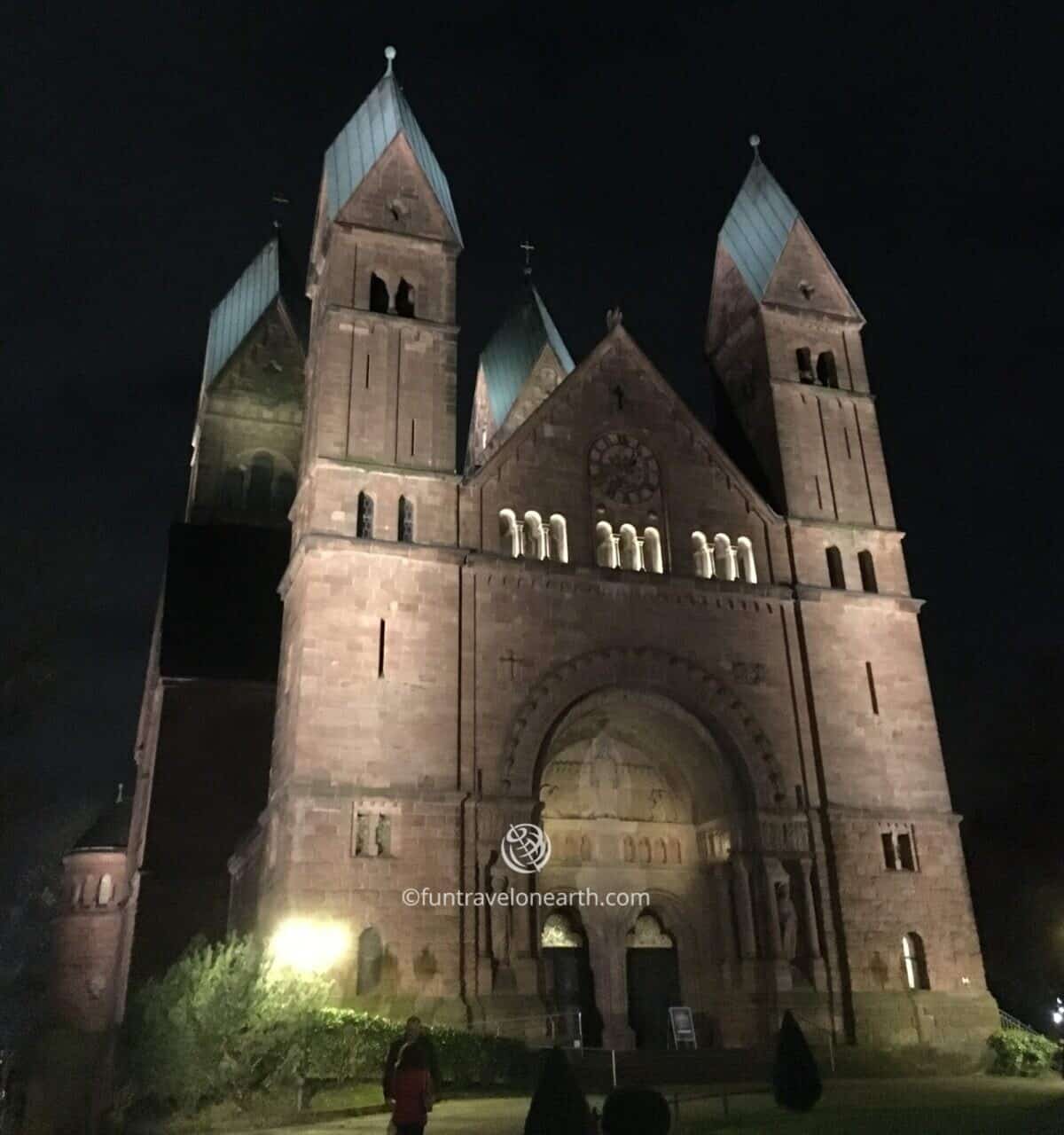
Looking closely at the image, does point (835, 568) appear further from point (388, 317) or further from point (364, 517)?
point (388, 317)

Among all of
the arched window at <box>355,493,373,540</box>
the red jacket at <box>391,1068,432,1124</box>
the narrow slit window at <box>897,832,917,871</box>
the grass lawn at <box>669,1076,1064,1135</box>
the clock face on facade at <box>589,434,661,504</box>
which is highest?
the clock face on facade at <box>589,434,661,504</box>

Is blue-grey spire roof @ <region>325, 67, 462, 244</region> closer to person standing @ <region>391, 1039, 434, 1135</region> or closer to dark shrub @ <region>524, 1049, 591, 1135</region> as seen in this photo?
dark shrub @ <region>524, 1049, 591, 1135</region>

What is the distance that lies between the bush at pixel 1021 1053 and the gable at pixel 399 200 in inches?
1015

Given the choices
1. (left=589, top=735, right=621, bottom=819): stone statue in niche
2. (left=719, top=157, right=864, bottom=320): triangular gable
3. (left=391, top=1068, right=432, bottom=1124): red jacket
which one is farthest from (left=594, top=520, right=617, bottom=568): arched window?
(left=391, top=1068, right=432, bottom=1124): red jacket

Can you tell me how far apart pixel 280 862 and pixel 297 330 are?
30384 mm

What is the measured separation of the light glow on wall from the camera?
2236 centimetres

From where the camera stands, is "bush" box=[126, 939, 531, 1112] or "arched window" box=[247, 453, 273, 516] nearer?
"bush" box=[126, 939, 531, 1112]

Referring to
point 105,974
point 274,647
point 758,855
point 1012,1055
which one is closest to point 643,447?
point 758,855

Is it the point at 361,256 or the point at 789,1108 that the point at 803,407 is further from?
the point at 789,1108

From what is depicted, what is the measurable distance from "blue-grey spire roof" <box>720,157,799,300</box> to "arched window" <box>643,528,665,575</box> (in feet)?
34.1

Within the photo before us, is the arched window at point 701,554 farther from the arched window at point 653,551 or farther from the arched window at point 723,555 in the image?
the arched window at point 653,551

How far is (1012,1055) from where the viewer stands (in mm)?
24906

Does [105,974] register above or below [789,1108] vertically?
above

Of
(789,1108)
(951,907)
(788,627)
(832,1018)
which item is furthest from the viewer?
(788,627)
